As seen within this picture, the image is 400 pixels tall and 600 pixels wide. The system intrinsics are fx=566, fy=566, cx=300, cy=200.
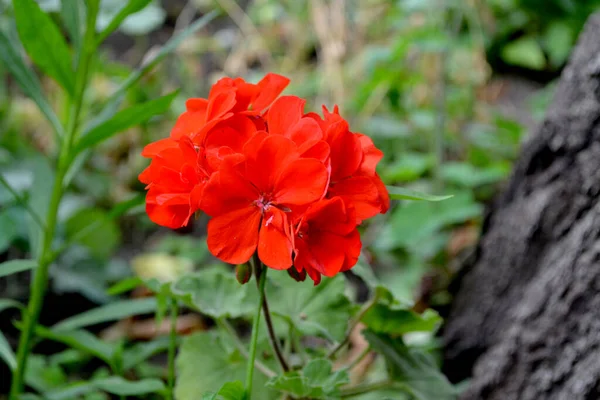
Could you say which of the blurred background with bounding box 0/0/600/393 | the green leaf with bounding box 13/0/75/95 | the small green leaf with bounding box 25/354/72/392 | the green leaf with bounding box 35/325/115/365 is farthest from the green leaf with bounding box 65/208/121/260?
the green leaf with bounding box 13/0/75/95

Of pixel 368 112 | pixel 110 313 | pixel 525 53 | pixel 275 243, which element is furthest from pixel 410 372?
pixel 525 53

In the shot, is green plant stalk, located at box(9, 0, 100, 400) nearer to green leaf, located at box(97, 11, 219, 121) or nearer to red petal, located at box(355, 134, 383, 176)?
green leaf, located at box(97, 11, 219, 121)

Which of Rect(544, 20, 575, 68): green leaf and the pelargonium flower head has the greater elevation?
the pelargonium flower head

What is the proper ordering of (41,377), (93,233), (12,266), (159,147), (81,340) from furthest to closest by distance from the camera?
(93,233) < (41,377) < (81,340) < (12,266) < (159,147)

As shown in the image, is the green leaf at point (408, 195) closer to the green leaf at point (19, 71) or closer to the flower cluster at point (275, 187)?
the flower cluster at point (275, 187)

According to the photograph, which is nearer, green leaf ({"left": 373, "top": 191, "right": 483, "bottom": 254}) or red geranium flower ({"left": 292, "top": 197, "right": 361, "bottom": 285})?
red geranium flower ({"left": 292, "top": 197, "right": 361, "bottom": 285})

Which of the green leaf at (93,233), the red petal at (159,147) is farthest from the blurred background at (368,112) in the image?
the red petal at (159,147)

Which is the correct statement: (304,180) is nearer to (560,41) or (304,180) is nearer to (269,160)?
(269,160)
